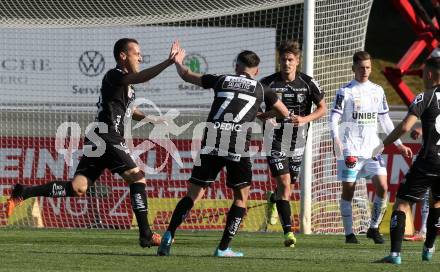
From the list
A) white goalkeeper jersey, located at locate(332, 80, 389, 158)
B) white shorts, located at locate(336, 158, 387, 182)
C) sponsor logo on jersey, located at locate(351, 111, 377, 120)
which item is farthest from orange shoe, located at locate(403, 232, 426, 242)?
sponsor logo on jersey, located at locate(351, 111, 377, 120)

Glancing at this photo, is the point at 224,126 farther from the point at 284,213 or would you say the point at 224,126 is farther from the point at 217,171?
the point at 284,213

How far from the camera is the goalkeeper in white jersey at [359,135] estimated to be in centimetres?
1333

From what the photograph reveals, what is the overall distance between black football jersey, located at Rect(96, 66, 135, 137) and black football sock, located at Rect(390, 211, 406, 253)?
305cm

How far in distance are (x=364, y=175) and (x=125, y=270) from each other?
548cm

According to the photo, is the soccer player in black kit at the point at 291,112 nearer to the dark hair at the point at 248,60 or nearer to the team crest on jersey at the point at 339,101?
the team crest on jersey at the point at 339,101

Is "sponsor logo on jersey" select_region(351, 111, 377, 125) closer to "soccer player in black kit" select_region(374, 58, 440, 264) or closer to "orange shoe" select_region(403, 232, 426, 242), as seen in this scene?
"orange shoe" select_region(403, 232, 426, 242)

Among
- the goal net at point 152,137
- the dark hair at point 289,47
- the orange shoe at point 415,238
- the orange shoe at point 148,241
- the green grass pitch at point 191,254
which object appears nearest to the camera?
the green grass pitch at point 191,254

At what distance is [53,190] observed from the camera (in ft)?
37.2

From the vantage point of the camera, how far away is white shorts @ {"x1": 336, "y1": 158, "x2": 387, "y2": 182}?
13.4 meters

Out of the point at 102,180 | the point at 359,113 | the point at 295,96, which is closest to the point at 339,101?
the point at 359,113

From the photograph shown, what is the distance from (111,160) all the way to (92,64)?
14.4m

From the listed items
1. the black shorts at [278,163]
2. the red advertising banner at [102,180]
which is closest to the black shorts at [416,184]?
the black shorts at [278,163]

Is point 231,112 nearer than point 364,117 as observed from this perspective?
Yes

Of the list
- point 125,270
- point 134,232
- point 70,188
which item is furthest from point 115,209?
point 125,270
